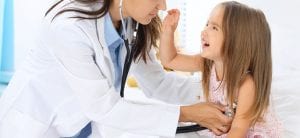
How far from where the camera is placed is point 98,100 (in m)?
1.02

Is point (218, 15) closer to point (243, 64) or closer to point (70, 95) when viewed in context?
point (243, 64)

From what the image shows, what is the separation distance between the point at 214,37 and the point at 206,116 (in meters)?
0.30

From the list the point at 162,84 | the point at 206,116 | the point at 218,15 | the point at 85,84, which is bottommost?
the point at 162,84

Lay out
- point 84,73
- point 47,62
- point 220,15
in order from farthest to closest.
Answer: point 220,15
point 47,62
point 84,73

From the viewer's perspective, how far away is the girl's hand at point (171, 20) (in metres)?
1.32

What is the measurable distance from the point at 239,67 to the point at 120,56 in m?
0.40

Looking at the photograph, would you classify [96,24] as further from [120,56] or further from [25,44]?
[25,44]

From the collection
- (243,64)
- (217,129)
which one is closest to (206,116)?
(217,129)

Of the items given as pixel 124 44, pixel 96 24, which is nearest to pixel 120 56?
pixel 124 44

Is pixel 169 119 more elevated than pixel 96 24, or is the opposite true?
pixel 96 24

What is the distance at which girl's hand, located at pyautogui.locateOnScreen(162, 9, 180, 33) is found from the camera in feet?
4.32

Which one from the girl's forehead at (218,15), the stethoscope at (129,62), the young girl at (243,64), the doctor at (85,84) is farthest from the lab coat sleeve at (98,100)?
the girl's forehead at (218,15)

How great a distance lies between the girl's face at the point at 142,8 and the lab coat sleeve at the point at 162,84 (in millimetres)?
279

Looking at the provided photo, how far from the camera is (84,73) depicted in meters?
1.02
